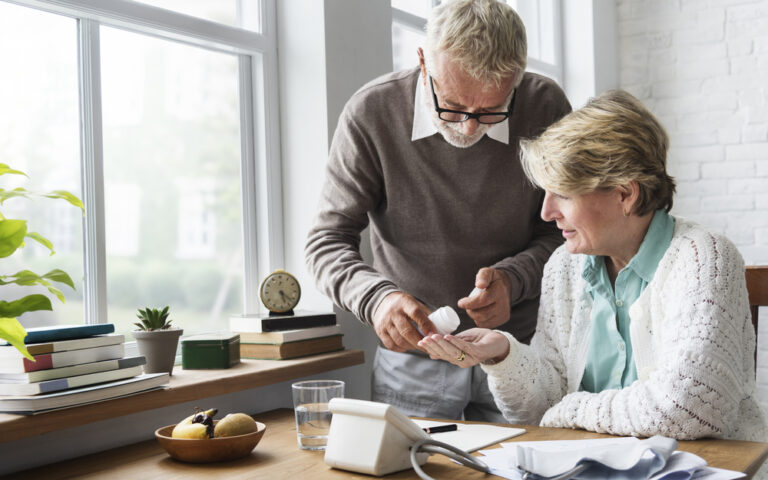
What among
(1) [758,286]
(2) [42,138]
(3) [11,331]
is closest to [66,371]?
(3) [11,331]

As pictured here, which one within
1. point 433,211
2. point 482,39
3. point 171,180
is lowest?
point 433,211

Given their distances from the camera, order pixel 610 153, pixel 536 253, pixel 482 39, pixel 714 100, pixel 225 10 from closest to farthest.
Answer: pixel 610 153
pixel 482 39
pixel 536 253
pixel 225 10
pixel 714 100

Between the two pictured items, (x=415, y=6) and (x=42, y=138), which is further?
(x=415, y=6)

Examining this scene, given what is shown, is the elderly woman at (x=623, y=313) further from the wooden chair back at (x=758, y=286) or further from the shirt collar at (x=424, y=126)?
the wooden chair back at (x=758, y=286)

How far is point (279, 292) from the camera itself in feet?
7.38

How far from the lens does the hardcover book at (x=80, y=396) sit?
1484 millimetres

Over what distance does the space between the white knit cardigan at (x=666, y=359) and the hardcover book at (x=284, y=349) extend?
0.64 metres

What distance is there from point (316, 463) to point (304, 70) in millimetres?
1380

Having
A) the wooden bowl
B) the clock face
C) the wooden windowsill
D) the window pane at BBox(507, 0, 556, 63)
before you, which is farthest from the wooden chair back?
the window pane at BBox(507, 0, 556, 63)

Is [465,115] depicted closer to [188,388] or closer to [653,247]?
[653,247]

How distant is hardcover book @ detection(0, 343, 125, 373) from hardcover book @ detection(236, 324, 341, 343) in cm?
57

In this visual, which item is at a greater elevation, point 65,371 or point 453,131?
point 453,131

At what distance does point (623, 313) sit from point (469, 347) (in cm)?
38

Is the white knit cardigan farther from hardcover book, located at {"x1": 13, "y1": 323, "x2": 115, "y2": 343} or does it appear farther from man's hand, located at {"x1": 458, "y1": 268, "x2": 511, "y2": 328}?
hardcover book, located at {"x1": 13, "y1": 323, "x2": 115, "y2": 343}
